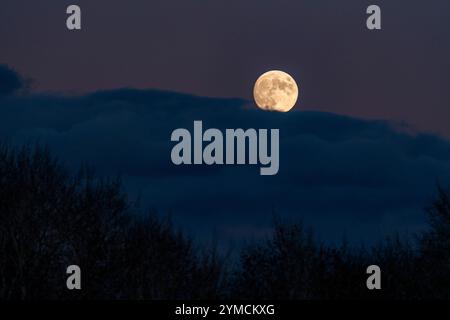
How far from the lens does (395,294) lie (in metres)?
58.8

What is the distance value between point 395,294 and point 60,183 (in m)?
20.9

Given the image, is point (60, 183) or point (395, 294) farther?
point (395, 294)

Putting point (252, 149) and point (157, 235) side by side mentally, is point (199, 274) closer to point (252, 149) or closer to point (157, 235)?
point (157, 235)

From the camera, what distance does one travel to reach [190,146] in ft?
123
